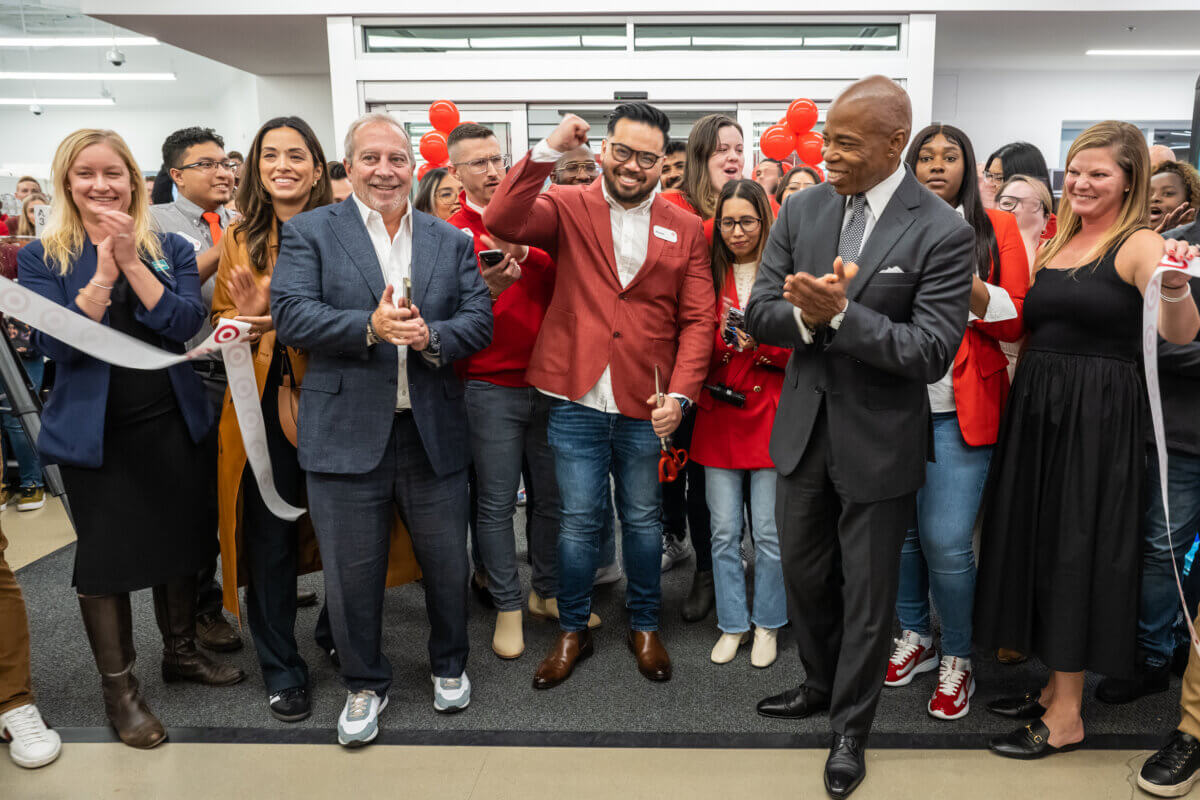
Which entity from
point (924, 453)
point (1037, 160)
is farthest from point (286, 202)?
point (1037, 160)

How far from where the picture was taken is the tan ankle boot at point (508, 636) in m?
2.82

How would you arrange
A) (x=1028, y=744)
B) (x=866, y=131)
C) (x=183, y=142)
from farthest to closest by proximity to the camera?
(x=183, y=142) → (x=1028, y=744) → (x=866, y=131)

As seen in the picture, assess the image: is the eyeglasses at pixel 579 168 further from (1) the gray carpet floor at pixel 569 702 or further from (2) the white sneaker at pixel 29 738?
(2) the white sneaker at pixel 29 738

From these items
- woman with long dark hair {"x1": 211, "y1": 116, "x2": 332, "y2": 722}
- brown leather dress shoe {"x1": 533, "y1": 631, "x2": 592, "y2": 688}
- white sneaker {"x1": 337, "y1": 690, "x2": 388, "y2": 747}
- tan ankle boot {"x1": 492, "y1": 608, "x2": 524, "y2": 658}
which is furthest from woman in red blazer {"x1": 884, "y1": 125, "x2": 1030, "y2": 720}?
woman with long dark hair {"x1": 211, "y1": 116, "x2": 332, "y2": 722}

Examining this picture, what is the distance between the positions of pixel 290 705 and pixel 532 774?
824 mm

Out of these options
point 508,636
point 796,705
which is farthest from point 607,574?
point 796,705

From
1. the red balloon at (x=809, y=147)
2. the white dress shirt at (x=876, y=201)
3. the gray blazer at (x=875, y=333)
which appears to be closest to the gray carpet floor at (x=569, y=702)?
the gray blazer at (x=875, y=333)

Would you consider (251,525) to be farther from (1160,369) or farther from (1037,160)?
(1037,160)

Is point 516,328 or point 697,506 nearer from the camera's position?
point 516,328

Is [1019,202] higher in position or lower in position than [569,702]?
higher

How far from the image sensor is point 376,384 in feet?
7.14

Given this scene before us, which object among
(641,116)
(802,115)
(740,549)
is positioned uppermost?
(802,115)

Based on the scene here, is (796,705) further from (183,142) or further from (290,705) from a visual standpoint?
(183,142)

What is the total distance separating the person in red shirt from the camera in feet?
8.96
